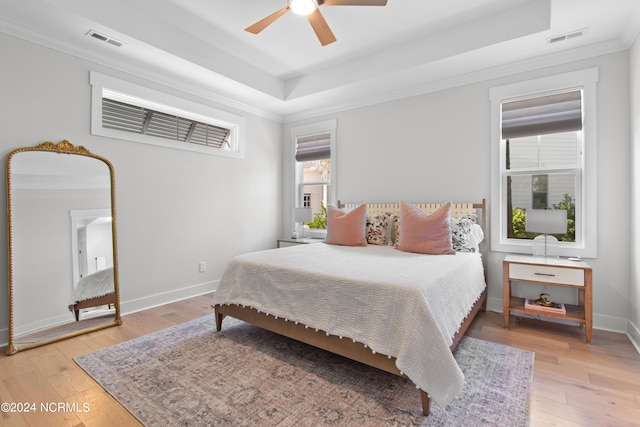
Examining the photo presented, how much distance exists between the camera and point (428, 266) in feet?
7.61

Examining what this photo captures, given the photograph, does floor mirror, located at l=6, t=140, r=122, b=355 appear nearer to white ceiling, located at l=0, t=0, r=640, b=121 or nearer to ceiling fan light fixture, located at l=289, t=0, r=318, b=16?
white ceiling, located at l=0, t=0, r=640, b=121

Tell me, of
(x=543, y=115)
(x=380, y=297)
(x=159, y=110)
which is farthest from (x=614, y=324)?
(x=159, y=110)

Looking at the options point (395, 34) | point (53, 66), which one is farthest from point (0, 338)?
point (395, 34)

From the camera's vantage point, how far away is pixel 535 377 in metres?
2.05

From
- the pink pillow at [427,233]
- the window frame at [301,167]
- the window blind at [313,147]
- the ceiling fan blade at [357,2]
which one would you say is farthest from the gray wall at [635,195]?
the window blind at [313,147]

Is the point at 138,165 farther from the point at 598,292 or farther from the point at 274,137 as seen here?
the point at 598,292

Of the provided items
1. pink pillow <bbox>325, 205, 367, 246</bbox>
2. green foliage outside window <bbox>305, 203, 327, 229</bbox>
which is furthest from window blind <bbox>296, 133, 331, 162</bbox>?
pink pillow <bbox>325, 205, 367, 246</bbox>

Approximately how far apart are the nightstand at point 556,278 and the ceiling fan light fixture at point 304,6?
106 inches

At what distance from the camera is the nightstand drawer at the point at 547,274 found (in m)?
2.59

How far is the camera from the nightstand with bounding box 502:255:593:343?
8.36 ft

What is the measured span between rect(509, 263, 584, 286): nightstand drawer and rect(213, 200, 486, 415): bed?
0.98 feet

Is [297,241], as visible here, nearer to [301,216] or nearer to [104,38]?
[301,216]

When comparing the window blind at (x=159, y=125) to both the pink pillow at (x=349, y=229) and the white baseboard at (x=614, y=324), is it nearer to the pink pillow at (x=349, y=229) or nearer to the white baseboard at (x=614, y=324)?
the pink pillow at (x=349, y=229)

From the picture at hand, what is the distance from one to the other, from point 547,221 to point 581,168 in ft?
2.52
